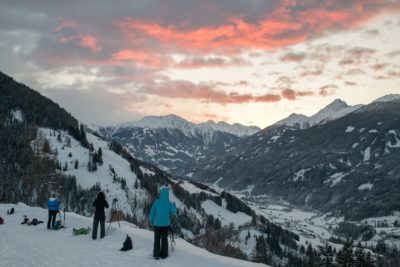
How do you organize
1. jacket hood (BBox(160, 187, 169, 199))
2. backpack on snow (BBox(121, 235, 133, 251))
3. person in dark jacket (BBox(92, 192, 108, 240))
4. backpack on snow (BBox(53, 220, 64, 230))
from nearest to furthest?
jacket hood (BBox(160, 187, 169, 199)), backpack on snow (BBox(121, 235, 133, 251)), person in dark jacket (BBox(92, 192, 108, 240)), backpack on snow (BBox(53, 220, 64, 230))

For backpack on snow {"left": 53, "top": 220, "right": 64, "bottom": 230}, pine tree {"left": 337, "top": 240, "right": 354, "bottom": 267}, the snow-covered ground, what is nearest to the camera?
the snow-covered ground

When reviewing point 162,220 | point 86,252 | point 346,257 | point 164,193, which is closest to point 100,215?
point 86,252

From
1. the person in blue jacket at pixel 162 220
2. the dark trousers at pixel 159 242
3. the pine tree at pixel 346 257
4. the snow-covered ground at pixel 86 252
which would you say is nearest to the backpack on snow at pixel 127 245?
the snow-covered ground at pixel 86 252

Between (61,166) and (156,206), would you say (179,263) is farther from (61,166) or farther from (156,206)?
(61,166)

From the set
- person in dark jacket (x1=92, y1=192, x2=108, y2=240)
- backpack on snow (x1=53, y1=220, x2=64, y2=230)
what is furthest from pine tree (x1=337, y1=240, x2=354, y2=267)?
backpack on snow (x1=53, y1=220, x2=64, y2=230)

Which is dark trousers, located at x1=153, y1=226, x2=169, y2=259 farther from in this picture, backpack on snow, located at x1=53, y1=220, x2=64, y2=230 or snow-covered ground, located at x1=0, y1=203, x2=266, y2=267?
backpack on snow, located at x1=53, y1=220, x2=64, y2=230

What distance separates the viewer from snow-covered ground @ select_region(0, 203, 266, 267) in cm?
2175

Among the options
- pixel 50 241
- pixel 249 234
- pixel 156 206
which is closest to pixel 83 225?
pixel 50 241

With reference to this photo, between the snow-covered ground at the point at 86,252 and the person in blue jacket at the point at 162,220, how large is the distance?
54 centimetres

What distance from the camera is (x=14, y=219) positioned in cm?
4122

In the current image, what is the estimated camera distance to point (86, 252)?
2419 centimetres

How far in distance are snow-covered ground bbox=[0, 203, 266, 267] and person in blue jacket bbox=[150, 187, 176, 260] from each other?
0.54 metres

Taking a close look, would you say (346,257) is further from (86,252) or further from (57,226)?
(57,226)

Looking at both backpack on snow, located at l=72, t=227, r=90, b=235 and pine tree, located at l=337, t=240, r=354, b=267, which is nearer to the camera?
backpack on snow, located at l=72, t=227, r=90, b=235
